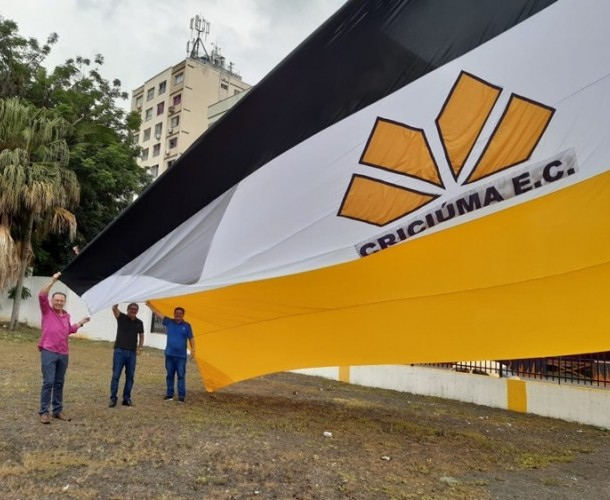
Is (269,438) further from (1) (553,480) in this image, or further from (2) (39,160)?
(2) (39,160)

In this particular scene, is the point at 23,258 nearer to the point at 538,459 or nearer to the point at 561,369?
the point at 561,369

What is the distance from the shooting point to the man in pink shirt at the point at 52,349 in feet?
22.0

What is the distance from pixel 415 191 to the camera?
5.01 m

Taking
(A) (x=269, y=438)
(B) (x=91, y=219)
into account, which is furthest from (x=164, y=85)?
(A) (x=269, y=438)

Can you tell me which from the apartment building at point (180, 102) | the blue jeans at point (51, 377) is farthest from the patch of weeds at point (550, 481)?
the apartment building at point (180, 102)

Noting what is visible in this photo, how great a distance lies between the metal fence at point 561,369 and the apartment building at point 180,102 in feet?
146

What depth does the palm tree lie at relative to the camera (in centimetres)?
1748

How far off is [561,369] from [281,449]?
6.13 metres

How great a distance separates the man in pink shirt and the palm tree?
12.1m

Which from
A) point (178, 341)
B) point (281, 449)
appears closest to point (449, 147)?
point (281, 449)

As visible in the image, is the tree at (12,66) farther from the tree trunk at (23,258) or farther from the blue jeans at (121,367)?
the blue jeans at (121,367)

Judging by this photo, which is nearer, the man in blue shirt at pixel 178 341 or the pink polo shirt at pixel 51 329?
the pink polo shirt at pixel 51 329

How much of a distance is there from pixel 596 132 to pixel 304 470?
14.0 feet

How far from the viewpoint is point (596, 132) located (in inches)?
174
